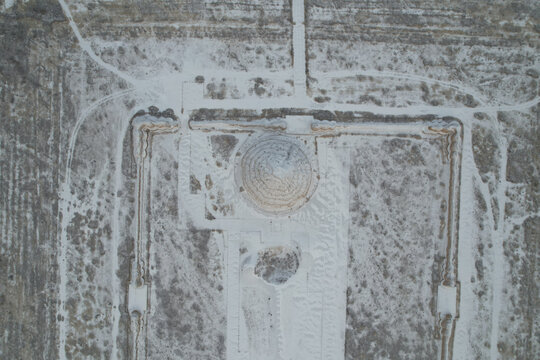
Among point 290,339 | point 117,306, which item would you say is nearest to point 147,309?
point 117,306

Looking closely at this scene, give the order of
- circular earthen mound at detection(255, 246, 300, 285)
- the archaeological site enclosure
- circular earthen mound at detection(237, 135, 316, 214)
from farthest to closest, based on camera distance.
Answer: the archaeological site enclosure → circular earthen mound at detection(255, 246, 300, 285) → circular earthen mound at detection(237, 135, 316, 214)

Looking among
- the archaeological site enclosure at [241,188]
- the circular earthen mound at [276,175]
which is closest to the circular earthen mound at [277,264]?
the archaeological site enclosure at [241,188]

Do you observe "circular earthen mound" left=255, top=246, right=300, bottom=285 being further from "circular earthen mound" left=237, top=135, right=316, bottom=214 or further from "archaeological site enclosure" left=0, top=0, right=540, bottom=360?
"circular earthen mound" left=237, top=135, right=316, bottom=214

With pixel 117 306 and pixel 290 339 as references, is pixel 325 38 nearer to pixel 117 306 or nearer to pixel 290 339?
pixel 290 339

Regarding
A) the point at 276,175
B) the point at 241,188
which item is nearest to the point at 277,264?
the point at 241,188

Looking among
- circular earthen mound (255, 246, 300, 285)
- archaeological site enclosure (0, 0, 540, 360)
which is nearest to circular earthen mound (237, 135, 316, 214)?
archaeological site enclosure (0, 0, 540, 360)

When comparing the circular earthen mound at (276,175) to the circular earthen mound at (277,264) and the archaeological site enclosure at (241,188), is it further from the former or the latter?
the circular earthen mound at (277,264)
